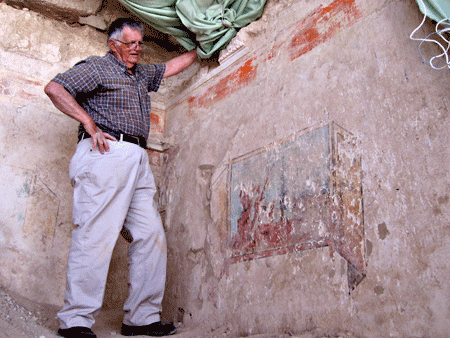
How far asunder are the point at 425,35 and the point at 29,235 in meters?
2.31

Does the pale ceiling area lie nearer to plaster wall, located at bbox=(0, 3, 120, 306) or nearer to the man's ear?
plaster wall, located at bbox=(0, 3, 120, 306)

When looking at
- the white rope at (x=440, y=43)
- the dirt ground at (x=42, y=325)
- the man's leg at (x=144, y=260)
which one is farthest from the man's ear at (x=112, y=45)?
the white rope at (x=440, y=43)

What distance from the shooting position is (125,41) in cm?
276

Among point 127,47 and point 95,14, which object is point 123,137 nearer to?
point 127,47

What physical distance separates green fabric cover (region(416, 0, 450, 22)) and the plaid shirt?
5.06ft

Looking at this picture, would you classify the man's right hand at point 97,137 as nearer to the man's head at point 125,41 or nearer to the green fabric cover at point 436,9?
the man's head at point 125,41

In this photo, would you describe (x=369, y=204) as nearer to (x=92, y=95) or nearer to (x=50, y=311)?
(x=92, y=95)

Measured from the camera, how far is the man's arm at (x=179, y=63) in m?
2.99

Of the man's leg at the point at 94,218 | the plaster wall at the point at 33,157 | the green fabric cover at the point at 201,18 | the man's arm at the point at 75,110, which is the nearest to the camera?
the man's leg at the point at 94,218

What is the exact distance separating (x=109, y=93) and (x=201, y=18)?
786 millimetres

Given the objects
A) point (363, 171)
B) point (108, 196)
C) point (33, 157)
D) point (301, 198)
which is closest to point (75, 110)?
A: point (108, 196)

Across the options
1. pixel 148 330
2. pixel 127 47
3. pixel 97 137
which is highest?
pixel 127 47

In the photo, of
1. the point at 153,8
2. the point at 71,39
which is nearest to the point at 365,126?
the point at 153,8

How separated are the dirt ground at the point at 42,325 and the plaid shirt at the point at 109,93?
973 mm
